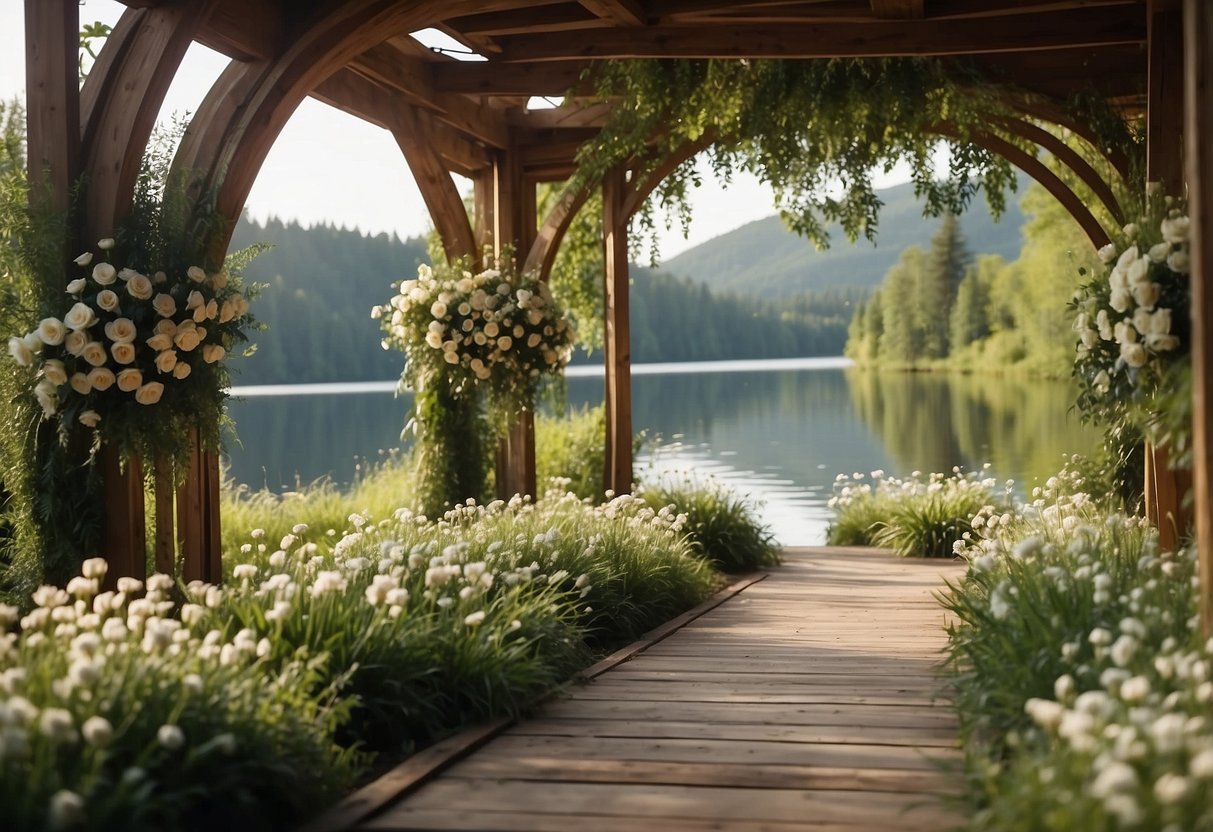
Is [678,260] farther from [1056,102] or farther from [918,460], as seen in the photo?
[1056,102]

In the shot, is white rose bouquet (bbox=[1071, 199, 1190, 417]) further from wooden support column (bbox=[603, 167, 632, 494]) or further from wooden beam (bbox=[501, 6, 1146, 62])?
wooden support column (bbox=[603, 167, 632, 494])

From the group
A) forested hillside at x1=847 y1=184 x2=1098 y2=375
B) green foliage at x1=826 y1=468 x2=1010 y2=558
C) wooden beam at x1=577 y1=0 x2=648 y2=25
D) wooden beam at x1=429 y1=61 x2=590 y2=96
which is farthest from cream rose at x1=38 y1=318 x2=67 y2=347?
forested hillside at x1=847 y1=184 x2=1098 y2=375

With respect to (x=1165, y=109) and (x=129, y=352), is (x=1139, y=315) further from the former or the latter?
(x=129, y=352)

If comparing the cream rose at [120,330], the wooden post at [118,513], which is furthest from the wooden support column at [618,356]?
the cream rose at [120,330]

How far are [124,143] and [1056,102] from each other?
5191 mm

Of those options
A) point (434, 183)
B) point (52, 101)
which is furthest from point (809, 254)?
point (52, 101)

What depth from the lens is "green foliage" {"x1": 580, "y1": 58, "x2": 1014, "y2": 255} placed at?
6793mm

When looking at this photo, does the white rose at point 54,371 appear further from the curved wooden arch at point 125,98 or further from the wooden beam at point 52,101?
the curved wooden arch at point 125,98

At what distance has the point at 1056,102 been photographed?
712 cm

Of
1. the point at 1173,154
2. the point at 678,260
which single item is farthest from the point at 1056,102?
the point at 678,260

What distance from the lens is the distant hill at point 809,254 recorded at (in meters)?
91.2

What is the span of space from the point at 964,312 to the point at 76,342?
114 ft

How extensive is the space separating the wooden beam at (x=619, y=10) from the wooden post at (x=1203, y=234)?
132 inches

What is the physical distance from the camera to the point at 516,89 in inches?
283
